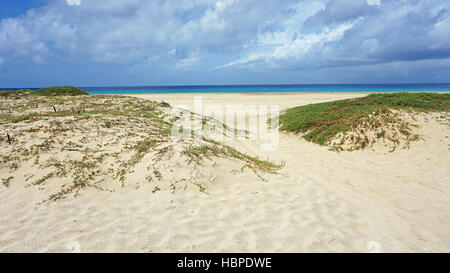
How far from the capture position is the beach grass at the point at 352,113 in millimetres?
12719

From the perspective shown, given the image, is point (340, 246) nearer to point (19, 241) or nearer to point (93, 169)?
point (19, 241)

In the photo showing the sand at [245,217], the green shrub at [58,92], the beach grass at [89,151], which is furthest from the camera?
the green shrub at [58,92]

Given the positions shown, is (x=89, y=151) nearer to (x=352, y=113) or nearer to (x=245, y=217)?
(x=245, y=217)

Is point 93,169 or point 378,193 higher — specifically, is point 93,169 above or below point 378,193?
above

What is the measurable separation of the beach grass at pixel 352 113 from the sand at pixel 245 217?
5.26 metres

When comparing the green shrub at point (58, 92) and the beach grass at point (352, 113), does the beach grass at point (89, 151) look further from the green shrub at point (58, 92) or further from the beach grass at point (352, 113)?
the green shrub at point (58, 92)

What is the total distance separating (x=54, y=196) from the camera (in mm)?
5477

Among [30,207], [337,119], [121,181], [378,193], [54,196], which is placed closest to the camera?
[30,207]

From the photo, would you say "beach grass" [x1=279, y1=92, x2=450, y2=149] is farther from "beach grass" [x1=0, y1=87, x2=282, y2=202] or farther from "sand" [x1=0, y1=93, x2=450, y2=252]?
"beach grass" [x1=0, y1=87, x2=282, y2=202]

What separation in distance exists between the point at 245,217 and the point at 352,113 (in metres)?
12.1

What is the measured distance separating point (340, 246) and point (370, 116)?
435 inches

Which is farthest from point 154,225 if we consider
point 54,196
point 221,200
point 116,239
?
point 54,196

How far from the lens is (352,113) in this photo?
46.7ft
